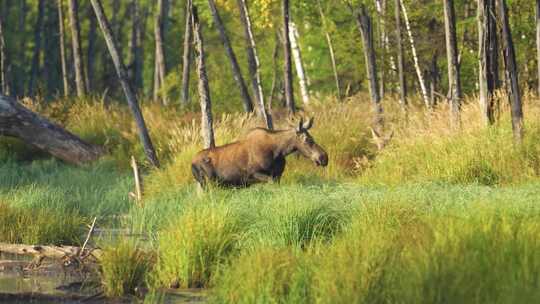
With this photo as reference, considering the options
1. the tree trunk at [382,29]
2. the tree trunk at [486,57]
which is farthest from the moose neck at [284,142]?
the tree trunk at [382,29]

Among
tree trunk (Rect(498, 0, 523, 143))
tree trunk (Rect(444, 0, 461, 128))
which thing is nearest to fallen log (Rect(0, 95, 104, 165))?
tree trunk (Rect(444, 0, 461, 128))

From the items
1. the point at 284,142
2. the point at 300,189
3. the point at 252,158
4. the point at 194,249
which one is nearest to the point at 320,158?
the point at 284,142

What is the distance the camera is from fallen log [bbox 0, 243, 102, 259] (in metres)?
10.7

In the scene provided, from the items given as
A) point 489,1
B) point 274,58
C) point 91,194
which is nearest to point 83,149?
point 91,194

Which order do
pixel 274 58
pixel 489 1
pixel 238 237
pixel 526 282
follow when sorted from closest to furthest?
pixel 526 282, pixel 238 237, pixel 489 1, pixel 274 58

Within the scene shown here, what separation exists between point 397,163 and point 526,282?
9.43 meters

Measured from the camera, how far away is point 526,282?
789cm

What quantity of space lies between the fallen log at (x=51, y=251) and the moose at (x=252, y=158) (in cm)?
518

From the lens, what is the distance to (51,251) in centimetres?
1088

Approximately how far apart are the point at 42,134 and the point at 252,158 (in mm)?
6919

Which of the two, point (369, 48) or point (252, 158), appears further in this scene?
point (369, 48)

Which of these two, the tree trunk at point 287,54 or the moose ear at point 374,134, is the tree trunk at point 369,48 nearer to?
the tree trunk at point 287,54

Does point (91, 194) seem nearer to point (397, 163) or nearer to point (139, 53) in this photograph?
point (397, 163)

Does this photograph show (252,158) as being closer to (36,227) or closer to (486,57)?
(486,57)
